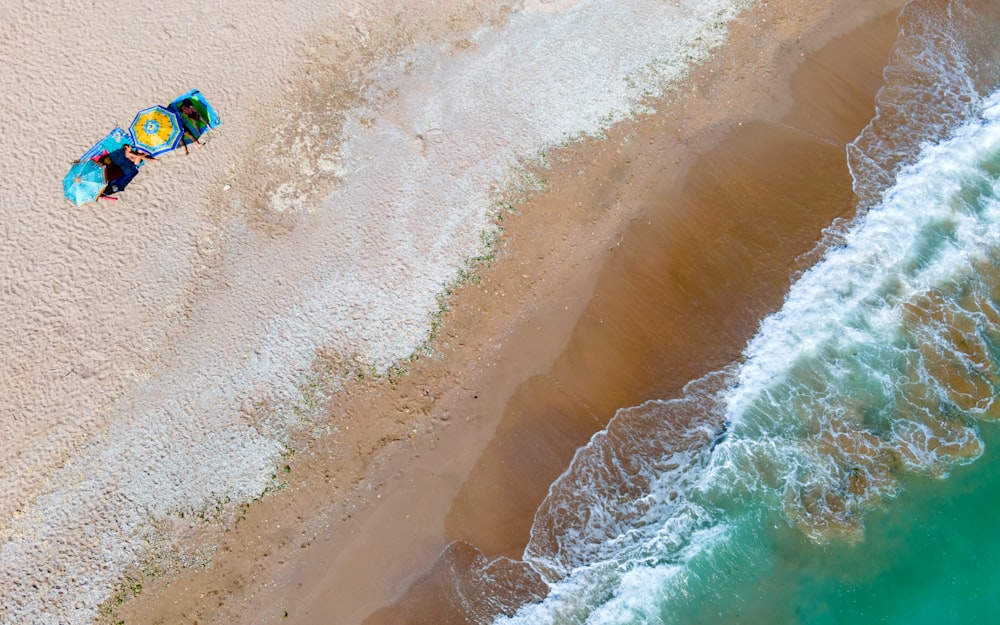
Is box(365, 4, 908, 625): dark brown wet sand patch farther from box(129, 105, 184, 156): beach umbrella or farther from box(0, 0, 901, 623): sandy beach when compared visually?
box(129, 105, 184, 156): beach umbrella

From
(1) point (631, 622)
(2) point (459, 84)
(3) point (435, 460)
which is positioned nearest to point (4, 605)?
(3) point (435, 460)

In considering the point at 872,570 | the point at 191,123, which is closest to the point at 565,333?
the point at 872,570

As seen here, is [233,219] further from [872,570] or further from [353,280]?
[872,570]

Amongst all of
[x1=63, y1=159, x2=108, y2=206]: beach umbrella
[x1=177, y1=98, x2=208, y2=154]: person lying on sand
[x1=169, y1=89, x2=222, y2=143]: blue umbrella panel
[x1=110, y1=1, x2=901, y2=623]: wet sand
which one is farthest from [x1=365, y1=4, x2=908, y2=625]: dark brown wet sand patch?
[x1=63, y1=159, x2=108, y2=206]: beach umbrella

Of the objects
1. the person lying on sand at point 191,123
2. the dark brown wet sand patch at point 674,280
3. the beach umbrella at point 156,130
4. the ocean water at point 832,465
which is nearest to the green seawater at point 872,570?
the ocean water at point 832,465

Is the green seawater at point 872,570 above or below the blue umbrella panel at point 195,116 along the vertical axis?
below

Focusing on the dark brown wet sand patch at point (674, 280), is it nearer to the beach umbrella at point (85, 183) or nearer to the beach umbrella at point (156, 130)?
the beach umbrella at point (156, 130)

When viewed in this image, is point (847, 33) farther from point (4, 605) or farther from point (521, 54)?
point (4, 605)
